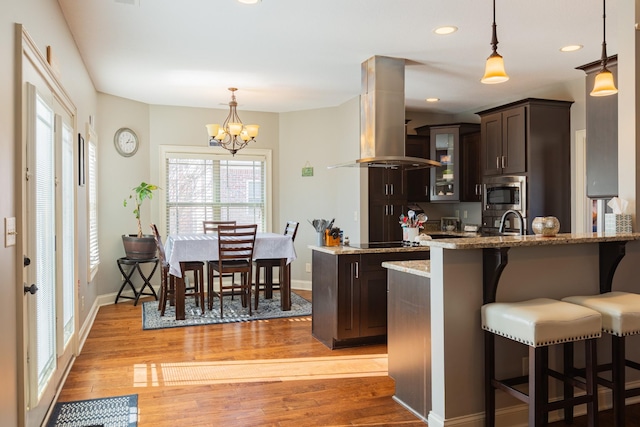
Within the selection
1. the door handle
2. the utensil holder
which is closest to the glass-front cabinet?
the utensil holder

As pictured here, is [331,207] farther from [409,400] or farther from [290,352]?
[409,400]

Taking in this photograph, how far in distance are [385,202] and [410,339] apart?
3.63 metres

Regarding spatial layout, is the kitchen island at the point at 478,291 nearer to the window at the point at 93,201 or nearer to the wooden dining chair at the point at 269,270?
the wooden dining chair at the point at 269,270

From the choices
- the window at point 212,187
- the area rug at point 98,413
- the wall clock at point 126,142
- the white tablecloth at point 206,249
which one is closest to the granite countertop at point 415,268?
the area rug at point 98,413

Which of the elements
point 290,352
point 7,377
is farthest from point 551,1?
point 7,377

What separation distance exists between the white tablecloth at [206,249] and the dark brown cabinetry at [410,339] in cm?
274

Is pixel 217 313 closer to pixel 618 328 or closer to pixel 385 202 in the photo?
pixel 385 202

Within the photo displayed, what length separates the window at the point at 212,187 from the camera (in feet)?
23.5

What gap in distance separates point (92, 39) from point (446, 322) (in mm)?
3684

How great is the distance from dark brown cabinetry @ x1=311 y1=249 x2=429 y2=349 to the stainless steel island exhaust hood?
947 millimetres

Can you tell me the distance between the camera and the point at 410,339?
3.08 m

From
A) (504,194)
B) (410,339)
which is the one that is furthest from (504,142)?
(410,339)

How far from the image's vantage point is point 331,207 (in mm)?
7277

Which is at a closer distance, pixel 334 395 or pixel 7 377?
pixel 7 377
